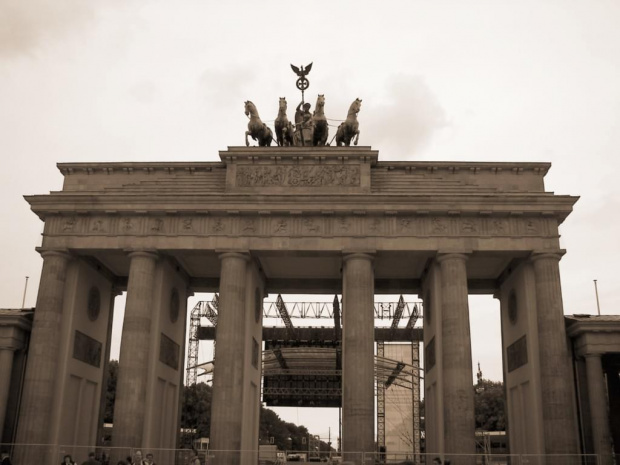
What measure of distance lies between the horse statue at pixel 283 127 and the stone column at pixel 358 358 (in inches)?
313

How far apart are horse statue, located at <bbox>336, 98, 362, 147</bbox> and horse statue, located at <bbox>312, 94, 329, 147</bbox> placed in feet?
2.96

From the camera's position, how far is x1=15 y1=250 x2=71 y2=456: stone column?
31.0 m

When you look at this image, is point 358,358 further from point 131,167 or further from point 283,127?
point 131,167

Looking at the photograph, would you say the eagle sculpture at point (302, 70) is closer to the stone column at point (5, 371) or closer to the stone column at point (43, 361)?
the stone column at point (43, 361)

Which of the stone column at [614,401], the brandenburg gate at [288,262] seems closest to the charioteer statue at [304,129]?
the brandenburg gate at [288,262]

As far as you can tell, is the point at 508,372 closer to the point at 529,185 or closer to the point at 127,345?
the point at 529,185

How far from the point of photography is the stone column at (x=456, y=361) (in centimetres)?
3028

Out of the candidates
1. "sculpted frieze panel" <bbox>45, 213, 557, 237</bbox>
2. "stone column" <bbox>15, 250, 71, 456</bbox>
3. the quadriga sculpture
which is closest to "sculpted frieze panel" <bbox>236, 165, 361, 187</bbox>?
"sculpted frieze panel" <bbox>45, 213, 557, 237</bbox>

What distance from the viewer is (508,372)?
36.9 meters

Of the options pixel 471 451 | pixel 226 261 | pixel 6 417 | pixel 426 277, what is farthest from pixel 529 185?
pixel 6 417

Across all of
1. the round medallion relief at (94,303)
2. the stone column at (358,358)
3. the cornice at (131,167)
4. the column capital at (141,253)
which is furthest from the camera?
the round medallion relief at (94,303)

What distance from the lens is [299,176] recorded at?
115 ft

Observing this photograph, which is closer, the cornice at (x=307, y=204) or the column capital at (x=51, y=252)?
the cornice at (x=307, y=204)

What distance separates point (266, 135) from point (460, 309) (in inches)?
559
